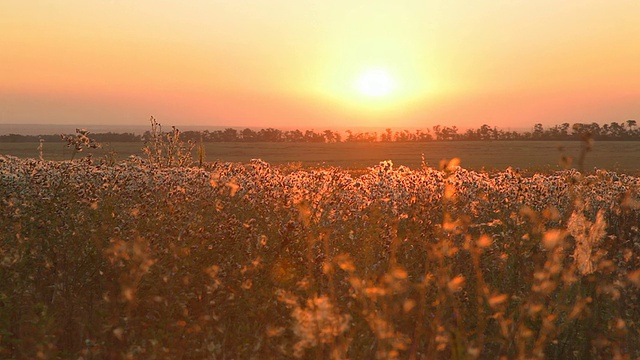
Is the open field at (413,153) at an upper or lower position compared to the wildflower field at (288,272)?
lower

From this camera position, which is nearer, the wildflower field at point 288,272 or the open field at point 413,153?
the wildflower field at point 288,272

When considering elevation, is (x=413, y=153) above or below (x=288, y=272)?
below

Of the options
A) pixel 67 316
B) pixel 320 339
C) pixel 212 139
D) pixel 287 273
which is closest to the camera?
pixel 320 339

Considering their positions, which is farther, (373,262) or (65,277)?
(373,262)

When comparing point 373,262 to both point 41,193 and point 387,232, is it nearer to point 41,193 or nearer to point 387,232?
point 387,232

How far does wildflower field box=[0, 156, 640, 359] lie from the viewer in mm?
3180

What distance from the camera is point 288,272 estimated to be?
4.98 m

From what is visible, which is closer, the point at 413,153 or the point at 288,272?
the point at 288,272

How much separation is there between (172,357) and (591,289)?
14.0 ft

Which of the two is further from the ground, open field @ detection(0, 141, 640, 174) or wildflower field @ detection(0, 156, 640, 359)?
wildflower field @ detection(0, 156, 640, 359)

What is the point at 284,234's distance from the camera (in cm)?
559

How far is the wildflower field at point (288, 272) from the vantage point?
3180 mm

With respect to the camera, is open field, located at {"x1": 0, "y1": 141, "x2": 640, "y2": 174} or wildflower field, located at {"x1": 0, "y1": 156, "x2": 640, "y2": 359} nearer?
wildflower field, located at {"x1": 0, "y1": 156, "x2": 640, "y2": 359}

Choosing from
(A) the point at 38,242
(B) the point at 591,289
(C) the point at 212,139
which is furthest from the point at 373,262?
(C) the point at 212,139
